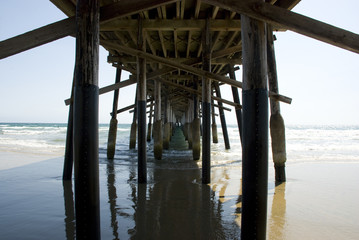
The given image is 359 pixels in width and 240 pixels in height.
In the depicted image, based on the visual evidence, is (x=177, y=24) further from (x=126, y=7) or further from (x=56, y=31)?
(x=56, y=31)

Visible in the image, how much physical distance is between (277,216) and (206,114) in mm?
2253

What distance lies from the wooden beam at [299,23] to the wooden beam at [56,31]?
0.80 m

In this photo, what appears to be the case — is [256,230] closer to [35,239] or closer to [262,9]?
[262,9]

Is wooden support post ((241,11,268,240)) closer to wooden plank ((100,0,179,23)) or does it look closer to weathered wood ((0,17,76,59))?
wooden plank ((100,0,179,23))

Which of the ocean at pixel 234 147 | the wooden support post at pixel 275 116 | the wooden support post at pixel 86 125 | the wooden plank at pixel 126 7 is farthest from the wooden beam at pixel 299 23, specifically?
the ocean at pixel 234 147

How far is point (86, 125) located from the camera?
198 centimetres

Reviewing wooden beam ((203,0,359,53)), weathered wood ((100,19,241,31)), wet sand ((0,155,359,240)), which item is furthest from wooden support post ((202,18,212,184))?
wooden beam ((203,0,359,53))

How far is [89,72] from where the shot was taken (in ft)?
6.55

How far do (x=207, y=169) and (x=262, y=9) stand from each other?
3283 millimetres

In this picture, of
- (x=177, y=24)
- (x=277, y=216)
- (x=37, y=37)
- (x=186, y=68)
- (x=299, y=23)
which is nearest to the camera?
(x=299, y=23)

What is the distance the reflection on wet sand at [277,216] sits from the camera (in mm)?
2557

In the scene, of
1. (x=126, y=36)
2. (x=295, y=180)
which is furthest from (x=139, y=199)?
(x=126, y=36)

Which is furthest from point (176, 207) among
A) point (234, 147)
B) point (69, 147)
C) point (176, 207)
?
point (234, 147)

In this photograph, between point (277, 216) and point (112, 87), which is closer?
point (277, 216)
